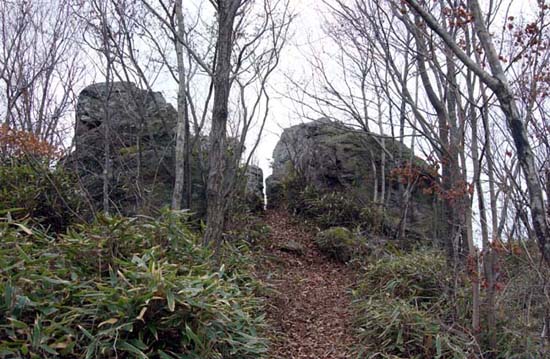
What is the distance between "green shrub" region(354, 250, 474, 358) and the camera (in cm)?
423

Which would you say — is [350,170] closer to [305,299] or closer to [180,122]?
[180,122]

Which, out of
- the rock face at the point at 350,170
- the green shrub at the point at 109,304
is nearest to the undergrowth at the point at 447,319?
the green shrub at the point at 109,304

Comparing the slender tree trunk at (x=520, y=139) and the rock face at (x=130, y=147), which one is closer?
the slender tree trunk at (x=520, y=139)

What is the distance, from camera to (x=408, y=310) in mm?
4613

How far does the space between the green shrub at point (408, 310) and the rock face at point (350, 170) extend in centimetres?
255

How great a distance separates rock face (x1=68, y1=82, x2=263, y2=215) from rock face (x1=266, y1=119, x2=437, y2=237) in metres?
2.49

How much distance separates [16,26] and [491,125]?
Result: 26.2 ft

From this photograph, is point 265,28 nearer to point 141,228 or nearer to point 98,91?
point 98,91

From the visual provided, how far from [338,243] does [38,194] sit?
4.20 meters

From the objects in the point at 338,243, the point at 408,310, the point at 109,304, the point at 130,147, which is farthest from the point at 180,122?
the point at 109,304

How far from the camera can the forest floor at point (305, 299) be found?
4.61 meters

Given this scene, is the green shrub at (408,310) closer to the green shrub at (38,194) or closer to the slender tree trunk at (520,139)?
the slender tree trunk at (520,139)

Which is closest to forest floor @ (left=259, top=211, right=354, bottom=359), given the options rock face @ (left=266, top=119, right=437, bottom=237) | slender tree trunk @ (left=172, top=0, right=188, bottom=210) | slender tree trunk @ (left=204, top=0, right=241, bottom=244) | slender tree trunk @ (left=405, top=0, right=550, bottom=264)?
slender tree trunk @ (left=204, top=0, right=241, bottom=244)

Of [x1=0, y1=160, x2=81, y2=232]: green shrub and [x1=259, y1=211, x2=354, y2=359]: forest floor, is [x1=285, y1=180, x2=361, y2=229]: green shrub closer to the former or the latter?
[x1=259, y1=211, x2=354, y2=359]: forest floor
